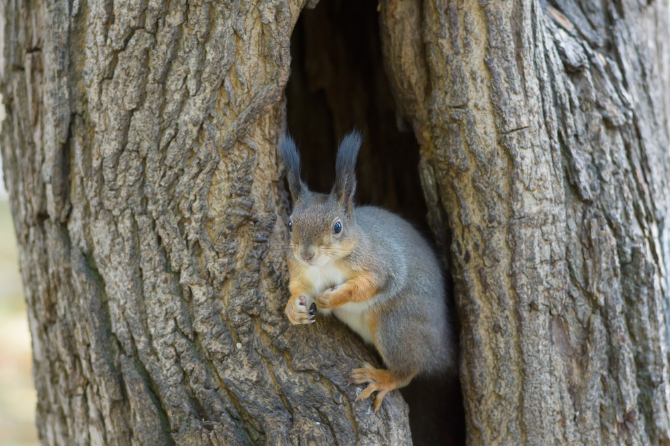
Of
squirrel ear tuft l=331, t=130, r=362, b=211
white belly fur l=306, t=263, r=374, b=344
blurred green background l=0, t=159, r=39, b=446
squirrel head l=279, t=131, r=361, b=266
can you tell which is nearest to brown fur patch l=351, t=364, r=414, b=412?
white belly fur l=306, t=263, r=374, b=344

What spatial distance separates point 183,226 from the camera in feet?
7.68

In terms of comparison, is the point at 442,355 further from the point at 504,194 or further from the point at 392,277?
the point at 504,194

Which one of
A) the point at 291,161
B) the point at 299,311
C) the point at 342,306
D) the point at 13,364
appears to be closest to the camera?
the point at 299,311

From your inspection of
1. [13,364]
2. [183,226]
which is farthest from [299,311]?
[13,364]

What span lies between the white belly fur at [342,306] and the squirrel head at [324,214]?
0.12 m

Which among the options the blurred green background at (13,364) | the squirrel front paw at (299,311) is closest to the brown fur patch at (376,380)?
the squirrel front paw at (299,311)

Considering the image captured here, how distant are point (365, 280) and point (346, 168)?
0.51 meters

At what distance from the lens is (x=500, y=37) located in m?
2.40

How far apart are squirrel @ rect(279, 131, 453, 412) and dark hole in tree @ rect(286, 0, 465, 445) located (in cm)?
91

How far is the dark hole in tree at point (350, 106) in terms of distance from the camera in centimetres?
362

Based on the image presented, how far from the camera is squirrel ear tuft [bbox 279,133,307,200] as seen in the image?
240 cm

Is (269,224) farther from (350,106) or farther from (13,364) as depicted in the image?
(13,364)

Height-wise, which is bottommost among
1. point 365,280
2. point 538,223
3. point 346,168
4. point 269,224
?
point 365,280

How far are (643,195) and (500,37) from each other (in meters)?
1.06
